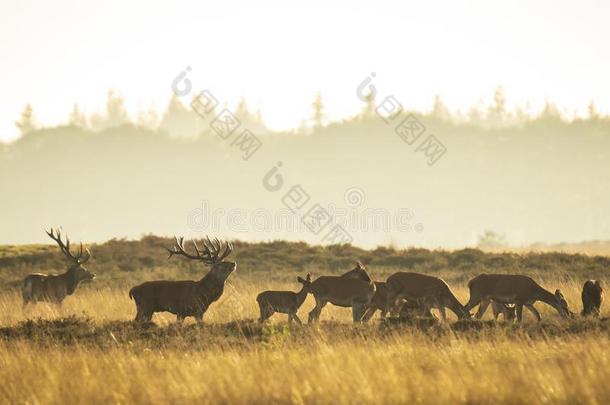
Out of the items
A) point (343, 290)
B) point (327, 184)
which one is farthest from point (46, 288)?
point (327, 184)

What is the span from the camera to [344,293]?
1883 cm

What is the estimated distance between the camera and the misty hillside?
393 feet

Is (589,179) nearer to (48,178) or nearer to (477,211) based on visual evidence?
(477,211)

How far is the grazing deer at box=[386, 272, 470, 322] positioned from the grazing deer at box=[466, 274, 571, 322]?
40cm

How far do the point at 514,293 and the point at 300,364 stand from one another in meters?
7.85

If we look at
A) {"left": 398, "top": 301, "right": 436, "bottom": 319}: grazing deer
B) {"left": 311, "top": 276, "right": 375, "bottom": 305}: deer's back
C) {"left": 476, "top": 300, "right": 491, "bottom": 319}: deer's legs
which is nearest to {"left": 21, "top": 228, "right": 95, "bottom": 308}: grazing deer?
{"left": 311, "top": 276, "right": 375, "bottom": 305}: deer's back

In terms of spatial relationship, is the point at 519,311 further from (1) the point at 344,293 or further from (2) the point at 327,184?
(2) the point at 327,184

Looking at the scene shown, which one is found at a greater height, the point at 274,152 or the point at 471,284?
the point at 274,152

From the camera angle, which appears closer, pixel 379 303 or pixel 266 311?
pixel 266 311

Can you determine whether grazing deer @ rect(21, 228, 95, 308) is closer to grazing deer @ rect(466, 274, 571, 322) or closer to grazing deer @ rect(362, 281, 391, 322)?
grazing deer @ rect(362, 281, 391, 322)

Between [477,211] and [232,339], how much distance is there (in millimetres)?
108728

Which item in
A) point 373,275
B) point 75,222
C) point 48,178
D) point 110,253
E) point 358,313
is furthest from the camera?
point 48,178

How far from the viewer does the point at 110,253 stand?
33438 millimetres

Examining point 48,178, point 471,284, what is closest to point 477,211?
point 48,178
